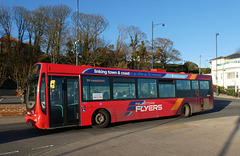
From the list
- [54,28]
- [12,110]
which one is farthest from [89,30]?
[12,110]

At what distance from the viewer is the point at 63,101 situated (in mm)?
9039

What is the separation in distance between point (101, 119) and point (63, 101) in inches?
81.3

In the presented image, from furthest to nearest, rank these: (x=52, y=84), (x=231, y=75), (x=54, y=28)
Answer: (x=231, y=75)
(x=54, y=28)
(x=52, y=84)

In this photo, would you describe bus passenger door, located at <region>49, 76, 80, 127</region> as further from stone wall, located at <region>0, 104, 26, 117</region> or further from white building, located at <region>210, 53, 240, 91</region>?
white building, located at <region>210, 53, 240, 91</region>

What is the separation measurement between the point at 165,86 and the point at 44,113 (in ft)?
23.7

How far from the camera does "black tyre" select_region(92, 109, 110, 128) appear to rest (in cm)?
995

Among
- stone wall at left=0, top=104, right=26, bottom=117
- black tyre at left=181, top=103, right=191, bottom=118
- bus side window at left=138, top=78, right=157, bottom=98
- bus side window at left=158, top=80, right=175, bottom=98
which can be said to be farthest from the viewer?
black tyre at left=181, top=103, right=191, bottom=118

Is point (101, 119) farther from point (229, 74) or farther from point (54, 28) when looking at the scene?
point (229, 74)

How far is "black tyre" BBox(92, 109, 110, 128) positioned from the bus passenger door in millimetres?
911

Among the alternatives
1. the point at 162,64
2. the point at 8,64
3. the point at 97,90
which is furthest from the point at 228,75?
the point at 97,90

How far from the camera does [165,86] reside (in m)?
13.0

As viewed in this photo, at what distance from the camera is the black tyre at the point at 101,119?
392 inches

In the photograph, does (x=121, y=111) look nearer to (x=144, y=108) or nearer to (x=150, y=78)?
(x=144, y=108)

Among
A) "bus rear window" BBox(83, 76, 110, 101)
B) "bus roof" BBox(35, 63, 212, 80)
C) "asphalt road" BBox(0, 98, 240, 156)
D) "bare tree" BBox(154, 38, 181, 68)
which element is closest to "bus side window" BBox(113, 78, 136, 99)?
"bus roof" BBox(35, 63, 212, 80)
